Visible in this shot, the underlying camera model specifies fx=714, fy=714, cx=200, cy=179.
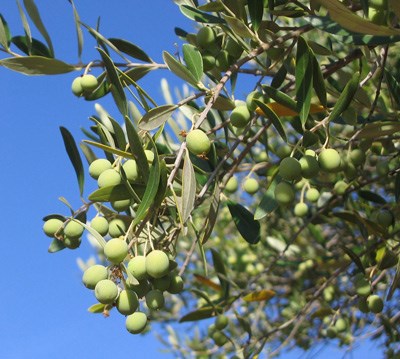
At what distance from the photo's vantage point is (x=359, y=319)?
3.30 metres

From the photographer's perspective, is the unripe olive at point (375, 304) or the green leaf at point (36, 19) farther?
the unripe olive at point (375, 304)

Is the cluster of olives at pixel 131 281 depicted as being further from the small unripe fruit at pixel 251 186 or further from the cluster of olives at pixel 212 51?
the small unripe fruit at pixel 251 186

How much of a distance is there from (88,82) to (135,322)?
544 mm

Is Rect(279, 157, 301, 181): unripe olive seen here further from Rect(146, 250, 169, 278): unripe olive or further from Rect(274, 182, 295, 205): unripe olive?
Rect(146, 250, 169, 278): unripe olive

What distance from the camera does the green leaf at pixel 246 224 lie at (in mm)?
1657

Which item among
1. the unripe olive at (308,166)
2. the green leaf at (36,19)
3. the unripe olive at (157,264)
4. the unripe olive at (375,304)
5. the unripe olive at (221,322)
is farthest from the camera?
the unripe olive at (221,322)

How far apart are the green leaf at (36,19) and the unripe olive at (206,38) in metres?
0.39

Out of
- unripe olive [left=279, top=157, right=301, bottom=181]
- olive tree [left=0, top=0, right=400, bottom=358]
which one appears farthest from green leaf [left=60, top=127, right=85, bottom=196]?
unripe olive [left=279, top=157, right=301, bottom=181]

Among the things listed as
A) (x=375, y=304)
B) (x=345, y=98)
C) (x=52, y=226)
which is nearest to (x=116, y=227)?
(x=52, y=226)

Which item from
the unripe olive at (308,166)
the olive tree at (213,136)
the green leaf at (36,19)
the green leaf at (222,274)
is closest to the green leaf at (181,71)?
the olive tree at (213,136)

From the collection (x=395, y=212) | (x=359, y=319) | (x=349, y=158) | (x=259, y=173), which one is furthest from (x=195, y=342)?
(x=349, y=158)

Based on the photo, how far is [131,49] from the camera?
66.5 inches

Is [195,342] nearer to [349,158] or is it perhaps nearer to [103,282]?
[349,158]

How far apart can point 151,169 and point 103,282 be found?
21 centimetres
